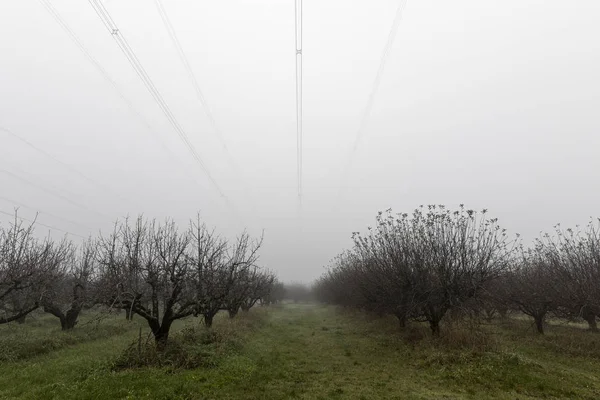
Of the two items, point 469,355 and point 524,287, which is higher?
point 524,287

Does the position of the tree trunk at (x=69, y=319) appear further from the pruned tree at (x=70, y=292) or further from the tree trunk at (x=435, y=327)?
the tree trunk at (x=435, y=327)

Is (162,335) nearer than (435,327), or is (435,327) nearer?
(162,335)

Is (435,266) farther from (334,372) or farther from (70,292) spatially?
(70,292)

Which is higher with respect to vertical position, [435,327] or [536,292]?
[536,292]

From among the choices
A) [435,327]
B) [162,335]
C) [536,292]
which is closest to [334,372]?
[162,335]

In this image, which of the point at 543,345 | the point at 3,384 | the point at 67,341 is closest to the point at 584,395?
the point at 543,345

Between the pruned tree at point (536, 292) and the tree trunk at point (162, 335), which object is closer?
the tree trunk at point (162, 335)

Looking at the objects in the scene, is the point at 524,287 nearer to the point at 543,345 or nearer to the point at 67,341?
the point at 543,345

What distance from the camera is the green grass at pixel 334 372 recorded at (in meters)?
9.75

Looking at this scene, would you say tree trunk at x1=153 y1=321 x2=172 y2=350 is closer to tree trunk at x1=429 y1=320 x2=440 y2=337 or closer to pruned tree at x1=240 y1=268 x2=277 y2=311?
pruned tree at x1=240 y1=268 x2=277 y2=311

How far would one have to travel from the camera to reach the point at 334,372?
41.6ft

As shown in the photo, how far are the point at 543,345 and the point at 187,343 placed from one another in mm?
18581

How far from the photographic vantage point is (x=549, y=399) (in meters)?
9.38

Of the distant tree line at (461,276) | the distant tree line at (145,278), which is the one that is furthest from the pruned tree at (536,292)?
the distant tree line at (145,278)
